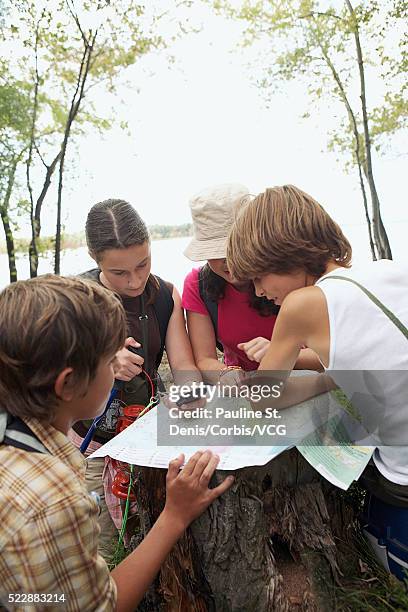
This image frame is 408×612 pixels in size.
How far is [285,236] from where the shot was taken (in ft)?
5.28

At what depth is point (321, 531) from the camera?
161 cm

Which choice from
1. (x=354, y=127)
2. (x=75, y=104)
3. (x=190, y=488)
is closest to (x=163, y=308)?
(x=190, y=488)

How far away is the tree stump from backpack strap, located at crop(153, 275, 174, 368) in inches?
34.3

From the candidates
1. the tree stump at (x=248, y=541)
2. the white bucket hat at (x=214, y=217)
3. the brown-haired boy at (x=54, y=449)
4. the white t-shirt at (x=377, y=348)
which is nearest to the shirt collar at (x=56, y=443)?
the brown-haired boy at (x=54, y=449)

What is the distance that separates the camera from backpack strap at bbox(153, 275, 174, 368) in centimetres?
239

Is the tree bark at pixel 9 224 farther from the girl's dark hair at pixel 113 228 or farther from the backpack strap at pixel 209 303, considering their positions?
the backpack strap at pixel 209 303

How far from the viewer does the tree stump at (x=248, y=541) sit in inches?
58.6

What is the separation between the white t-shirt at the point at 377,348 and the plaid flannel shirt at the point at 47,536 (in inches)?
29.5

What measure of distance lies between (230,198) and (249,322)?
0.56 meters

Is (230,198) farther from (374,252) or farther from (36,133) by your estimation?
(374,252)

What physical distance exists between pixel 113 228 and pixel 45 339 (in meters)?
1.18

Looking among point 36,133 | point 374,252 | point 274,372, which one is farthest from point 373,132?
point 274,372

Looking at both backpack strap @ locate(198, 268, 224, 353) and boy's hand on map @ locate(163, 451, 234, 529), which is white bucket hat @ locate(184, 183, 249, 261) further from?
boy's hand on map @ locate(163, 451, 234, 529)

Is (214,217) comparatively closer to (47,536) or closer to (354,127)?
(47,536)
